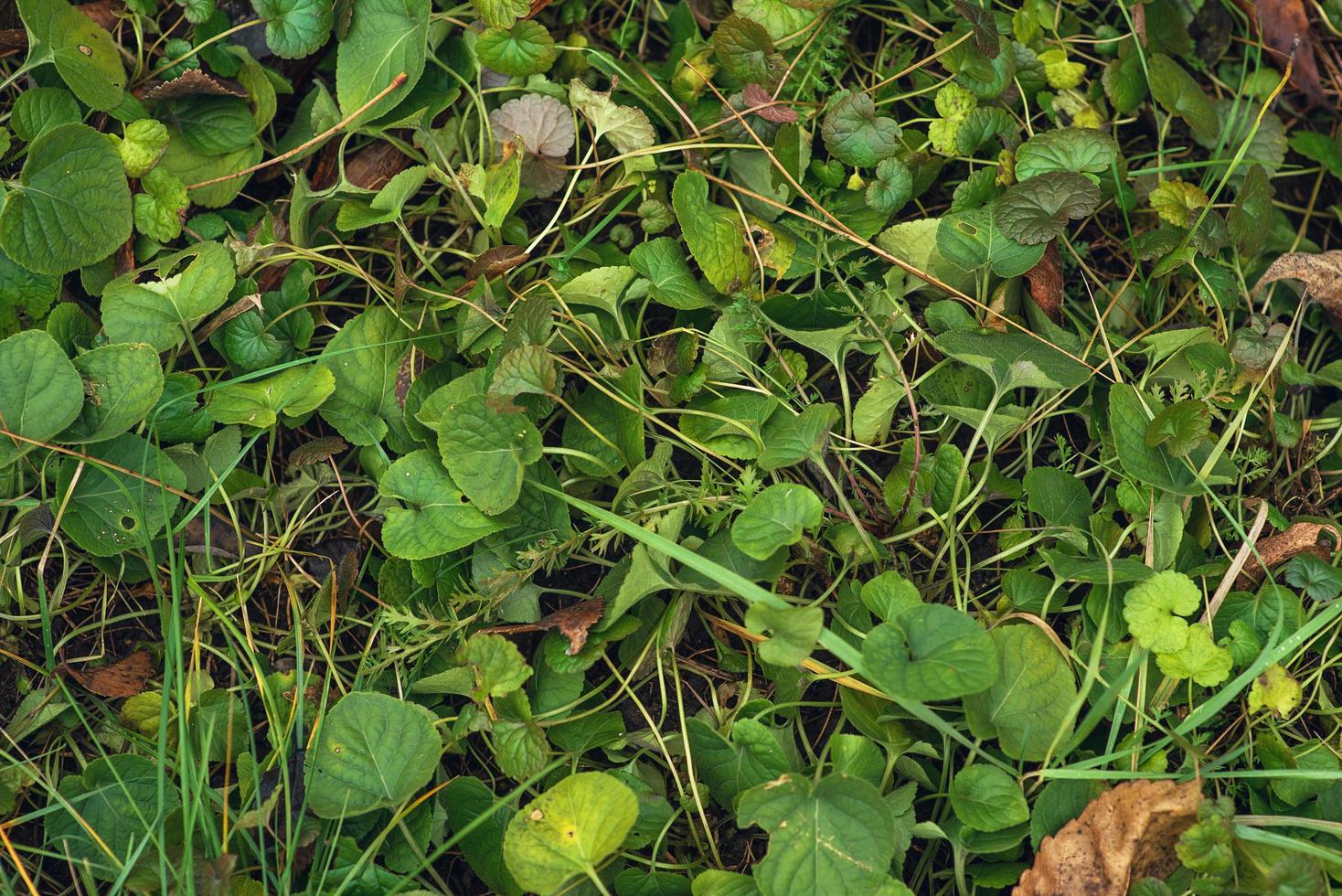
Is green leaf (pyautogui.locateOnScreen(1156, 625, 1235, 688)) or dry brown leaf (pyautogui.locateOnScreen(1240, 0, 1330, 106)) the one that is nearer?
green leaf (pyautogui.locateOnScreen(1156, 625, 1235, 688))

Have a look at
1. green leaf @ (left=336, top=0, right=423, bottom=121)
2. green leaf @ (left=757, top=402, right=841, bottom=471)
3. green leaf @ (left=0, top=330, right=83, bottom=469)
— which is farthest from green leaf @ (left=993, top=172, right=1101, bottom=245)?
green leaf @ (left=0, top=330, right=83, bottom=469)

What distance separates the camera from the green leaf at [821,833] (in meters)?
1.45

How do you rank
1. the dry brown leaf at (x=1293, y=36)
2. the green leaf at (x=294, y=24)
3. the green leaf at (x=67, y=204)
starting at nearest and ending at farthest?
the green leaf at (x=67, y=204) → the green leaf at (x=294, y=24) → the dry brown leaf at (x=1293, y=36)

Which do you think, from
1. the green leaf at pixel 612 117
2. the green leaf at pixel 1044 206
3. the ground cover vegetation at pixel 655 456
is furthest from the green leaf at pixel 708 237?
the green leaf at pixel 1044 206

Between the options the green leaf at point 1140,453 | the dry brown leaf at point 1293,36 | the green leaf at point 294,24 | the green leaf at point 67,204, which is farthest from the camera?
the dry brown leaf at point 1293,36

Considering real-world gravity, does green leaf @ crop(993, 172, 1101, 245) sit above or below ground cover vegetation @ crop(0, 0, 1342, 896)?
above

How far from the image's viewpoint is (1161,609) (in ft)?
5.31

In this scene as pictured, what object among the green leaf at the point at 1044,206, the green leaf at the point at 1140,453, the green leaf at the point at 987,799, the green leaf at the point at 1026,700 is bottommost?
the green leaf at the point at 987,799

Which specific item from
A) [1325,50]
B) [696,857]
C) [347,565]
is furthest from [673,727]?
[1325,50]

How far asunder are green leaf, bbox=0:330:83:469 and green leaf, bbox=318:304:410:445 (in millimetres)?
422

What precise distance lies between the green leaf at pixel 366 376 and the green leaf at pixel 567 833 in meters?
0.73

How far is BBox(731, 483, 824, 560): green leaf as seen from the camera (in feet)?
5.10

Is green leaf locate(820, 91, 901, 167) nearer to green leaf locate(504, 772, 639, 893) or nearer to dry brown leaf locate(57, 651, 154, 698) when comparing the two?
green leaf locate(504, 772, 639, 893)

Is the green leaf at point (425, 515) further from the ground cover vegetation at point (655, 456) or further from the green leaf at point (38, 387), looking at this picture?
the green leaf at point (38, 387)
